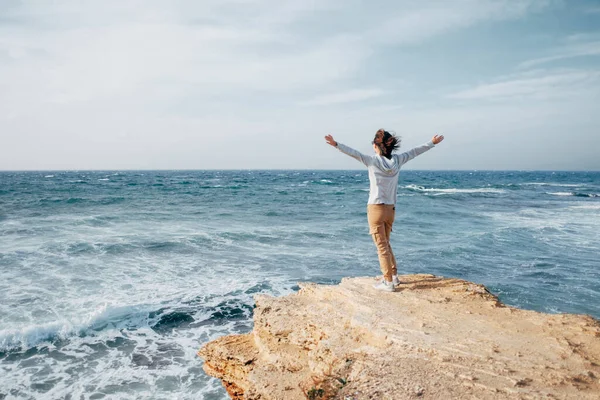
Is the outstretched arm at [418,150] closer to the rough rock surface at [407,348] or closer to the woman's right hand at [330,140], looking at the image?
the woman's right hand at [330,140]

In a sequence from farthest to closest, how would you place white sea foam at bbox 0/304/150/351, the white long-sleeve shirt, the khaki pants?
1. white sea foam at bbox 0/304/150/351
2. the khaki pants
3. the white long-sleeve shirt

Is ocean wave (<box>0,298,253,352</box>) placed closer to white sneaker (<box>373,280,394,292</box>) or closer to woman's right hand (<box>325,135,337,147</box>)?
white sneaker (<box>373,280,394,292</box>)

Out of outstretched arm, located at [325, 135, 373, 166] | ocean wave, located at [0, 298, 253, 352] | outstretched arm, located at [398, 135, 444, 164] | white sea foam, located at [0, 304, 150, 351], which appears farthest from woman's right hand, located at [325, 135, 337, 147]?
white sea foam, located at [0, 304, 150, 351]

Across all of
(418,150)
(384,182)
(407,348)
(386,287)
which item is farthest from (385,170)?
(407,348)

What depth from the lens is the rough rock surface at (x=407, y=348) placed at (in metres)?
2.81

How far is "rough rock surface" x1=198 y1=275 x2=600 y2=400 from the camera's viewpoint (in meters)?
2.81

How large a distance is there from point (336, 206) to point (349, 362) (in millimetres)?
24406

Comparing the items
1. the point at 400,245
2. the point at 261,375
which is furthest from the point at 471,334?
the point at 400,245

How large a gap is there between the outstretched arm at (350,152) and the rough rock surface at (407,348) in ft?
5.39

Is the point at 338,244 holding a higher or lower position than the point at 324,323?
lower

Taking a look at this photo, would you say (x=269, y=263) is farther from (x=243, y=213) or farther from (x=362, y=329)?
(x=243, y=213)

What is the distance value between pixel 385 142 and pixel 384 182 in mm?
485

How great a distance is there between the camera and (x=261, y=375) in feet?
12.6

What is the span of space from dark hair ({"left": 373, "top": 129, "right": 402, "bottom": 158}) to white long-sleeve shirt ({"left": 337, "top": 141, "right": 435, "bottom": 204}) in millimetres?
88
